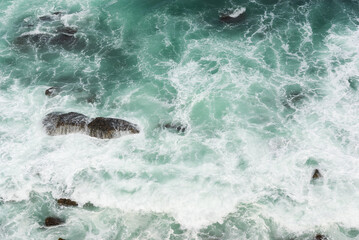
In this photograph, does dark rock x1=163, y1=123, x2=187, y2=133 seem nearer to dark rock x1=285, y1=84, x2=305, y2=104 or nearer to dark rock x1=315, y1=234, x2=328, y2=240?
dark rock x1=285, y1=84, x2=305, y2=104

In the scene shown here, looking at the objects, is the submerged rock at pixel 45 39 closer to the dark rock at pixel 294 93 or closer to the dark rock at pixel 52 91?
the dark rock at pixel 52 91

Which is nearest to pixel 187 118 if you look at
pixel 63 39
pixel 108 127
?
pixel 108 127

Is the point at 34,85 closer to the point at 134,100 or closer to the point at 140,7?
the point at 134,100

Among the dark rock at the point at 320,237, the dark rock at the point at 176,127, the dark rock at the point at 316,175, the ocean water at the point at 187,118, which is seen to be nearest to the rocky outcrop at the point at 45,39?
the ocean water at the point at 187,118

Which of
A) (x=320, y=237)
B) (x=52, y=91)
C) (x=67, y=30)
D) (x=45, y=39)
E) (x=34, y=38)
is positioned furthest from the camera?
(x=67, y=30)

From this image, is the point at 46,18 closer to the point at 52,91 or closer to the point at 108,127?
the point at 52,91

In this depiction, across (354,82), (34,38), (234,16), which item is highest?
(234,16)

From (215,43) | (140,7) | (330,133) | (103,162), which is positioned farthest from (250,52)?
(103,162)
